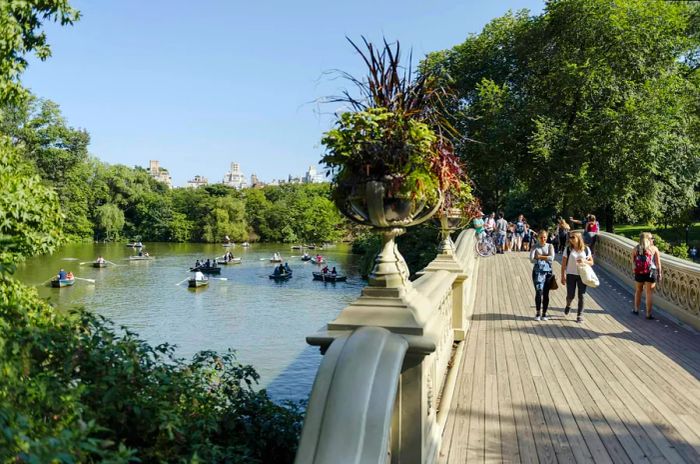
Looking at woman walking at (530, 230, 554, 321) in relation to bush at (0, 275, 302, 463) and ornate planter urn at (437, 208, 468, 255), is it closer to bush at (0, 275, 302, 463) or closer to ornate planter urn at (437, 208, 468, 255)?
ornate planter urn at (437, 208, 468, 255)

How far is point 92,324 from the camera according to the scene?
15.7 ft

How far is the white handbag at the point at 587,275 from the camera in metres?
9.12

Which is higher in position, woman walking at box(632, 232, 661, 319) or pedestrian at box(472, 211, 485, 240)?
pedestrian at box(472, 211, 485, 240)

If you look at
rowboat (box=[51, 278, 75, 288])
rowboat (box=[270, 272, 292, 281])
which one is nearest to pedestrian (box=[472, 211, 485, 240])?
rowboat (box=[51, 278, 75, 288])

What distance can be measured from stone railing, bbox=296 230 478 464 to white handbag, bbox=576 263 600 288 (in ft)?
18.5

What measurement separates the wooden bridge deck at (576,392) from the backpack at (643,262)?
2.68 feet

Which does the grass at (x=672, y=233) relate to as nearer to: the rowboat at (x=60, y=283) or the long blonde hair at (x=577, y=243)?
the long blonde hair at (x=577, y=243)

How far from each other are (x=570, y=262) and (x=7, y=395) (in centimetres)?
827

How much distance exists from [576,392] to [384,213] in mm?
3211

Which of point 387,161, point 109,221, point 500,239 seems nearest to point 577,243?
point 387,161

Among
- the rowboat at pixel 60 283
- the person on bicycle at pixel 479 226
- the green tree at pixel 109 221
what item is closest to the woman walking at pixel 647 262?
the person on bicycle at pixel 479 226

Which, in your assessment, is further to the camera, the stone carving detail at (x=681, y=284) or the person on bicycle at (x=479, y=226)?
the person on bicycle at (x=479, y=226)

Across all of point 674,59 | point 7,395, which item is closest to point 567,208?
point 674,59

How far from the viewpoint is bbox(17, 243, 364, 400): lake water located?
25125mm
